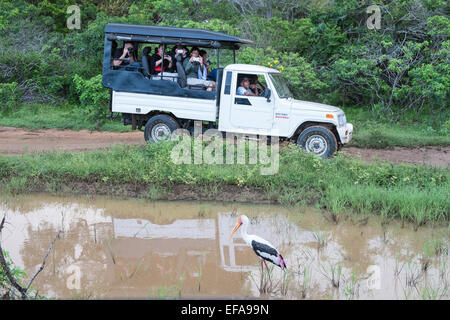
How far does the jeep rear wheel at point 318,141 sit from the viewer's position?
10.6m

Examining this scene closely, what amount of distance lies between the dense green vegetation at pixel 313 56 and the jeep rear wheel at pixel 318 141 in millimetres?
4062

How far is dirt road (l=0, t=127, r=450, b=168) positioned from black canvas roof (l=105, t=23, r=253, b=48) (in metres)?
A: 2.37

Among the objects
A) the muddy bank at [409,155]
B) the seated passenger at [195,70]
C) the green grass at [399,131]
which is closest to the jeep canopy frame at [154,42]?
the seated passenger at [195,70]

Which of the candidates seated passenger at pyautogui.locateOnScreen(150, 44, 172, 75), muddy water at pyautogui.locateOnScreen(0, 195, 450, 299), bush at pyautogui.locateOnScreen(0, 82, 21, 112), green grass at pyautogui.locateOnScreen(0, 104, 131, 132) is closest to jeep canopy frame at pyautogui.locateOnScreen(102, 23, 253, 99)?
seated passenger at pyautogui.locateOnScreen(150, 44, 172, 75)

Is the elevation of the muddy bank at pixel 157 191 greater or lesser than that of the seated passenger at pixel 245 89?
lesser

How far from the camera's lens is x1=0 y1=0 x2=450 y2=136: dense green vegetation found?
46.8ft

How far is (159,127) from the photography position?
11.1 m

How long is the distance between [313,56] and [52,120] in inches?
297

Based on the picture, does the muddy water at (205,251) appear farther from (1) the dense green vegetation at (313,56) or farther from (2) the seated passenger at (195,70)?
(1) the dense green vegetation at (313,56)

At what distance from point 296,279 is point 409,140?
7709 mm

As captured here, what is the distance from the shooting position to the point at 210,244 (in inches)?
277

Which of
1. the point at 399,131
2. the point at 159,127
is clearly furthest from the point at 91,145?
the point at 399,131

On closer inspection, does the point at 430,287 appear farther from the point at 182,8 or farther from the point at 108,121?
the point at 182,8

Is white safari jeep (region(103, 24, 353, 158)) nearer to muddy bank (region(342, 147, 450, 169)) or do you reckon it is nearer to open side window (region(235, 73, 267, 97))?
open side window (region(235, 73, 267, 97))
